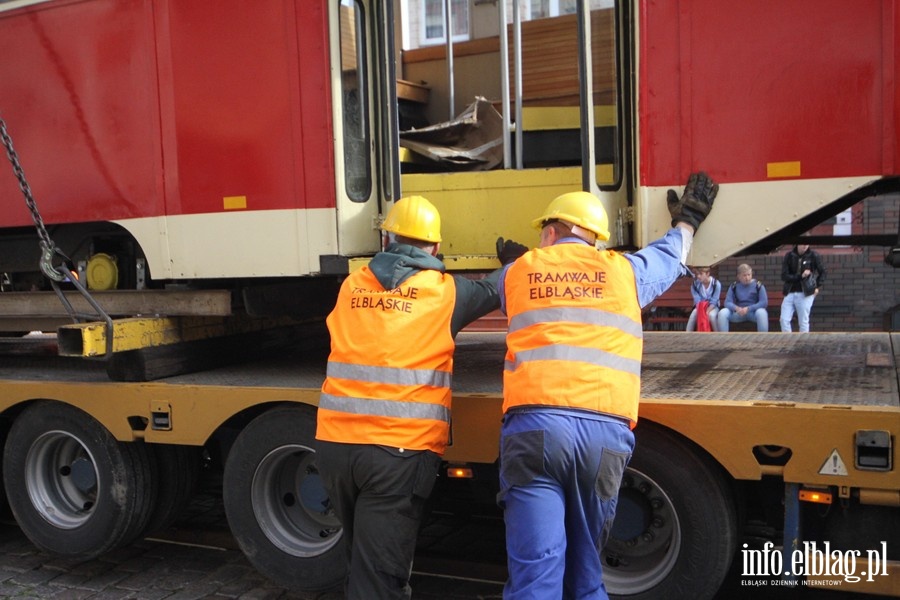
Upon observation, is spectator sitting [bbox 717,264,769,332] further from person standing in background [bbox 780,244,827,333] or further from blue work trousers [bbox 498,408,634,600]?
blue work trousers [bbox 498,408,634,600]

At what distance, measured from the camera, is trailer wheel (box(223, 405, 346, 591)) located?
14.7ft

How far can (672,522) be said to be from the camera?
3861 millimetres

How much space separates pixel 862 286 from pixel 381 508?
462 inches

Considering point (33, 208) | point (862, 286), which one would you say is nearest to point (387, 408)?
point (33, 208)

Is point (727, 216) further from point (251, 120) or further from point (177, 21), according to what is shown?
point (177, 21)

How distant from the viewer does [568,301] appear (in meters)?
3.44

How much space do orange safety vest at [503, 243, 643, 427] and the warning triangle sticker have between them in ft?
2.60

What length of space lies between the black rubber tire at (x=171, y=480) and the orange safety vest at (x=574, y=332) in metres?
2.56

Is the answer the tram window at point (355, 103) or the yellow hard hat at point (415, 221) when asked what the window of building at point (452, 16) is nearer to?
the tram window at point (355, 103)

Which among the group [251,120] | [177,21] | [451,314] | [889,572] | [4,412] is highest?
[177,21]

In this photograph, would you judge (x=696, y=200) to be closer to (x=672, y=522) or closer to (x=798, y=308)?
(x=672, y=522)

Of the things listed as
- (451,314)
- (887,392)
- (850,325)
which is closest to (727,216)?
(887,392)

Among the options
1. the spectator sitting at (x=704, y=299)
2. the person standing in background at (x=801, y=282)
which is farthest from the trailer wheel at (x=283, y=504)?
the person standing in background at (x=801, y=282)

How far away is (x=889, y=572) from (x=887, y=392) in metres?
0.75
